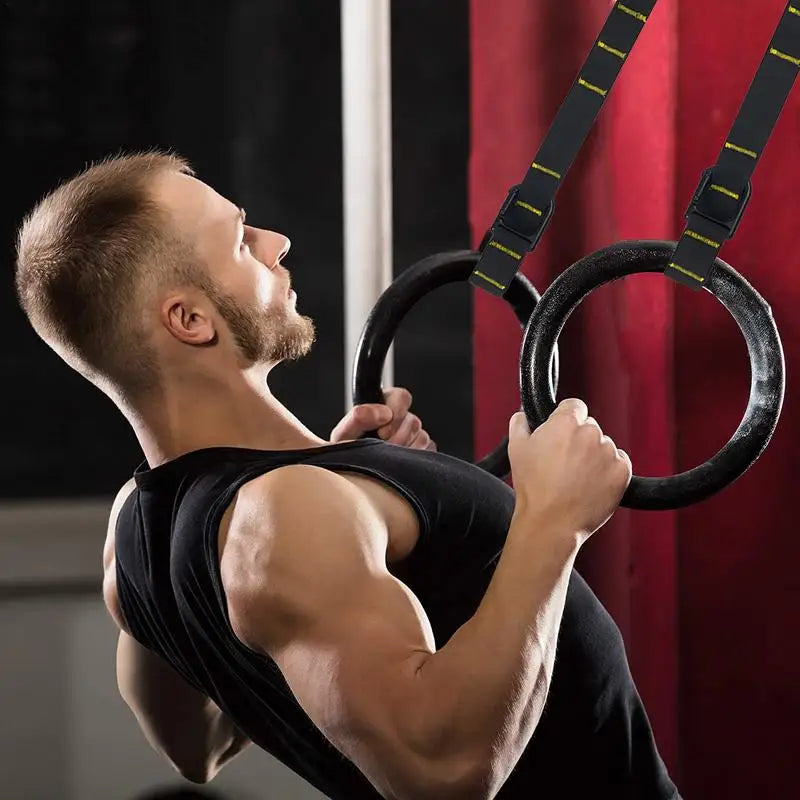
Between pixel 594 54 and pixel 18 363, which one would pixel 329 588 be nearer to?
pixel 594 54

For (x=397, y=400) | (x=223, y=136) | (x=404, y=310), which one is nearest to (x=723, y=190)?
(x=404, y=310)

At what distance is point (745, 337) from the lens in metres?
1.15

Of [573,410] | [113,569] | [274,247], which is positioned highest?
[274,247]

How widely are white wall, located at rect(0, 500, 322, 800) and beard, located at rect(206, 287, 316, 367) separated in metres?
0.94

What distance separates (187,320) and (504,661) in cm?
52

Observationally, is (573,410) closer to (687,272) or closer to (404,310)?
(687,272)

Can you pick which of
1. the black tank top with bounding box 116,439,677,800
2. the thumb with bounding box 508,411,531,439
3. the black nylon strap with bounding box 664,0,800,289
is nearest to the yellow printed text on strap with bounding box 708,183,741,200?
the black nylon strap with bounding box 664,0,800,289

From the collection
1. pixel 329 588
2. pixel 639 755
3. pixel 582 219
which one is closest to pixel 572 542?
pixel 329 588

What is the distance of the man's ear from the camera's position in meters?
1.23

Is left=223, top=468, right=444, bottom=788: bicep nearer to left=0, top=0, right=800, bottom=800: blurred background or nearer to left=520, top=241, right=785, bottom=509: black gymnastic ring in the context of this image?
left=520, top=241, right=785, bottom=509: black gymnastic ring

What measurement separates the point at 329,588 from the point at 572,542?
233mm

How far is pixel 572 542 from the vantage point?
1043 millimetres

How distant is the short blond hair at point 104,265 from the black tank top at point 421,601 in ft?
0.46

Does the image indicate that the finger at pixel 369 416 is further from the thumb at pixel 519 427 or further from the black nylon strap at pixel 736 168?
the black nylon strap at pixel 736 168
